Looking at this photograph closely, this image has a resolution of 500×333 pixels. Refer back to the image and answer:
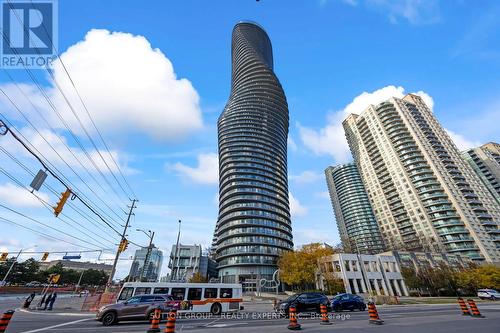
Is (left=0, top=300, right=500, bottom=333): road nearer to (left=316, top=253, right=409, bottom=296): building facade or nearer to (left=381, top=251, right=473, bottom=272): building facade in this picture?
(left=316, top=253, right=409, bottom=296): building facade

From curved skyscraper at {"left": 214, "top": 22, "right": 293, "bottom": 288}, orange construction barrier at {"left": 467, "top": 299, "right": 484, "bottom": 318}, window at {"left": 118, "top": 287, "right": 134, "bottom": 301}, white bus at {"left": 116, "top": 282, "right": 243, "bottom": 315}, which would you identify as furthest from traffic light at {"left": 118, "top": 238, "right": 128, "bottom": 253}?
curved skyscraper at {"left": 214, "top": 22, "right": 293, "bottom": 288}

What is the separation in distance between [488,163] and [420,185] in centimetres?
6099

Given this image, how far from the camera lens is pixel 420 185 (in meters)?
91.0

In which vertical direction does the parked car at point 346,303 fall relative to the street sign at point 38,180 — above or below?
below

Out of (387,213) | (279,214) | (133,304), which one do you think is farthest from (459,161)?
(133,304)

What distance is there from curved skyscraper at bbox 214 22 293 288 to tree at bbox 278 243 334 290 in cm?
1874

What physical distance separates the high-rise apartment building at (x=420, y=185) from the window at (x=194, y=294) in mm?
87853

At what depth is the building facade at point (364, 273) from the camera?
180 ft

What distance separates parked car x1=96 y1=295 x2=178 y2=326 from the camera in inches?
554

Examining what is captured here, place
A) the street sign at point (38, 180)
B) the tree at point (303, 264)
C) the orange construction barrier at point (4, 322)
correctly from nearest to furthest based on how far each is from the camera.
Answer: the orange construction barrier at point (4, 322), the street sign at point (38, 180), the tree at point (303, 264)

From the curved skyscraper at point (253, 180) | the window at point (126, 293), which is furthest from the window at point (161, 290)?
the curved skyscraper at point (253, 180)

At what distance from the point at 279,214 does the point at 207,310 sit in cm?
6563

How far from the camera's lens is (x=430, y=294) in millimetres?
56125

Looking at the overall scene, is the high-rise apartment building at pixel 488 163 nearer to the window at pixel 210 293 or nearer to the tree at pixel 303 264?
the tree at pixel 303 264
